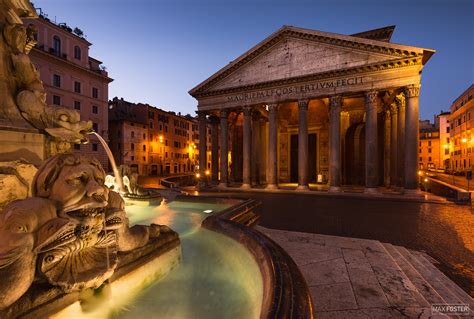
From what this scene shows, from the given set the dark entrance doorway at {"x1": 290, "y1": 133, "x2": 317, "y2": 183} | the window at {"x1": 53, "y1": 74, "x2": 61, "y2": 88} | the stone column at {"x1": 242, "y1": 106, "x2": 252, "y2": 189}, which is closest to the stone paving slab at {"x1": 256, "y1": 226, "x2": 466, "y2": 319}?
the stone column at {"x1": 242, "y1": 106, "x2": 252, "y2": 189}

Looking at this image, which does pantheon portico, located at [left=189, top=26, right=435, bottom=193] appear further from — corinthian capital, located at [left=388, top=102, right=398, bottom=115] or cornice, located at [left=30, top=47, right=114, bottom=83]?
cornice, located at [left=30, top=47, right=114, bottom=83]

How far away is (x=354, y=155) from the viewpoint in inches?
934

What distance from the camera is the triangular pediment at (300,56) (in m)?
16.6

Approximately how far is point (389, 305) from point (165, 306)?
298 cm

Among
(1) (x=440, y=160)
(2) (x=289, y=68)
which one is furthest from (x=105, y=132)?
(1) (x=440, y=160)

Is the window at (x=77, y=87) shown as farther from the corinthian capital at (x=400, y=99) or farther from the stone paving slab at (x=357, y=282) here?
the corinthian capital at (x=400, y=99)

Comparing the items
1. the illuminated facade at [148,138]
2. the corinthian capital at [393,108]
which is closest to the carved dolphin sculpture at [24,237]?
the corinthian capital at [393,108]

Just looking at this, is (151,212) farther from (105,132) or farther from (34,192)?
(105,132)

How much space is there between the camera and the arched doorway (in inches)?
930

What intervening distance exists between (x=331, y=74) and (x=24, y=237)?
796 inches

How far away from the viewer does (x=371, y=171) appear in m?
16.9

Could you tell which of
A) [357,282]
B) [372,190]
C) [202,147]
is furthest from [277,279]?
[202,147]

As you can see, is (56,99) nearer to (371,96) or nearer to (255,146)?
(255,146)

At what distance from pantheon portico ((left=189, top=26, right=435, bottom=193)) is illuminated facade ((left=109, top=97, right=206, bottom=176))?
707 inches
